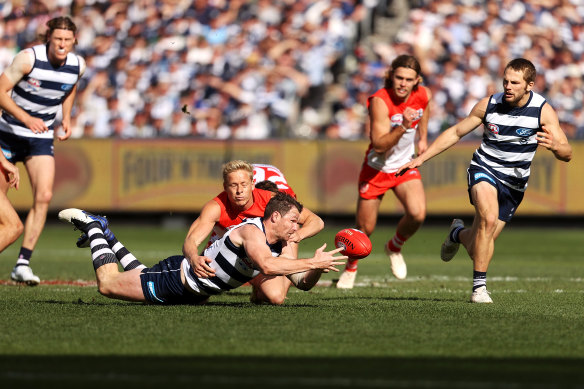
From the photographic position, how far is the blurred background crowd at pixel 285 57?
68.0ft

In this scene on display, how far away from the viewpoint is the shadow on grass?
4828 millimetres

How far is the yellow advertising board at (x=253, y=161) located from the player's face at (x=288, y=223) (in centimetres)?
1257

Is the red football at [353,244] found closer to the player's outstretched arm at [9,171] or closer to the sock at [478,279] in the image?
the sock at [478,279]

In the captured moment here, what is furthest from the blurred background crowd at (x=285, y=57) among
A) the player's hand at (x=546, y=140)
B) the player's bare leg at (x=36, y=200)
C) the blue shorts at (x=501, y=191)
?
the player's hand at (x=546, y=140)

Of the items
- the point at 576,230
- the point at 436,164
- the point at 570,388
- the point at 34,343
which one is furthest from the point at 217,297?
the point at 576,230

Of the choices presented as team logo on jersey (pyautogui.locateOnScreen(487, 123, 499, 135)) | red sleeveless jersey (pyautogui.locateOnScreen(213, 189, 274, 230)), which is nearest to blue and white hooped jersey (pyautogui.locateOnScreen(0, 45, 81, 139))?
red sleeveless jersey (pyautogui.locateOnScreen(213, 189, 274, 230))

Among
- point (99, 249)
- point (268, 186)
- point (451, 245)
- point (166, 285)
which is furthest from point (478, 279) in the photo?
point (99, 249)

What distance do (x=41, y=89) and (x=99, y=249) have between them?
2.20 meters

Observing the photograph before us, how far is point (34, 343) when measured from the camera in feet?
19.7

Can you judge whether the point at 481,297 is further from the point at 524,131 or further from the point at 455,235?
the point at 524,131

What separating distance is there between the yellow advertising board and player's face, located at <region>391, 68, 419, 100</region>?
9.66m

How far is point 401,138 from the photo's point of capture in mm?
10633

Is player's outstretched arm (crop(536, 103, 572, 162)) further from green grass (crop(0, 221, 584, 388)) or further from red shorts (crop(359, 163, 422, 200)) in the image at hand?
red shorts (crop(359, 163, 422, 200))

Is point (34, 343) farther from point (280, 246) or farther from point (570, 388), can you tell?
point (570, 388)
